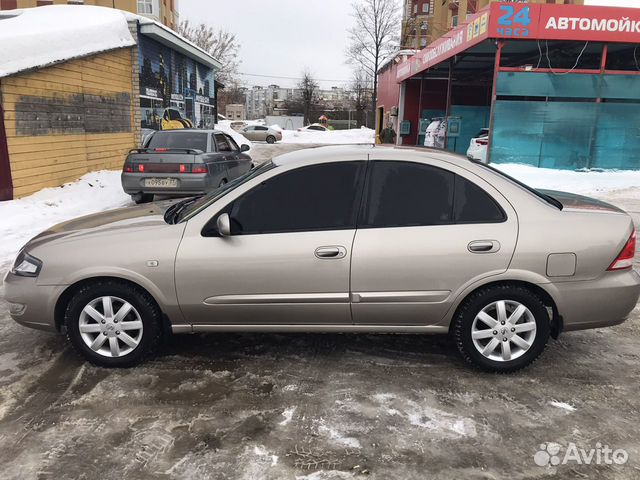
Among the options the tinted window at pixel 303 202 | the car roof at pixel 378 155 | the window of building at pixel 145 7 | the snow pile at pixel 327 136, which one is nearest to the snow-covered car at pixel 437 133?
the car roof at pixel 378 155

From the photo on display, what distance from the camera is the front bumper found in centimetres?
364

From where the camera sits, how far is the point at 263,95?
5217 inches

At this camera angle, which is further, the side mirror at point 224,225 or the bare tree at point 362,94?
the bare tree at point 362,94

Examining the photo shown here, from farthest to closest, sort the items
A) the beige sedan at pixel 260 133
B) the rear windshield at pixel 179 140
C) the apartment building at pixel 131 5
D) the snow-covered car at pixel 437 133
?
1. the beige sedan at pixel 260 133
2. the apartment building at pixel 131 5
3. the snow-covered car at pixel 437 133
4. the rear windshield at pixel 179 140

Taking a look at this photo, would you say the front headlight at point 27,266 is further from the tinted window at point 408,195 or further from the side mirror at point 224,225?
the tinted window at point 408,195

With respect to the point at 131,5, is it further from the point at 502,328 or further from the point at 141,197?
the point at 502,328

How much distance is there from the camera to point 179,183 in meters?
9.15

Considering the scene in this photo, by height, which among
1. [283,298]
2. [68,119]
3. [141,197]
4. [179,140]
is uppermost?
[68,119]

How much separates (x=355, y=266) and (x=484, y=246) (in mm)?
868

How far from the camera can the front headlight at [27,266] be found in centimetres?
368

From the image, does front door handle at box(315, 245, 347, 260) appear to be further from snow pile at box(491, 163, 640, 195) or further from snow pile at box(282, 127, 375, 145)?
snow pile at box(282, 127, 375, 145)

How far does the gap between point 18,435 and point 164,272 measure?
1252 millimetres

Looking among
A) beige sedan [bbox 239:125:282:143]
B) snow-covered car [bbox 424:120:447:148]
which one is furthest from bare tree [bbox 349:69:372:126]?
snow-covered car [bbox 424:120:447:148]

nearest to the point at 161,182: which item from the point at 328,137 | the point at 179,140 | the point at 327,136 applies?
the point at 179,140
